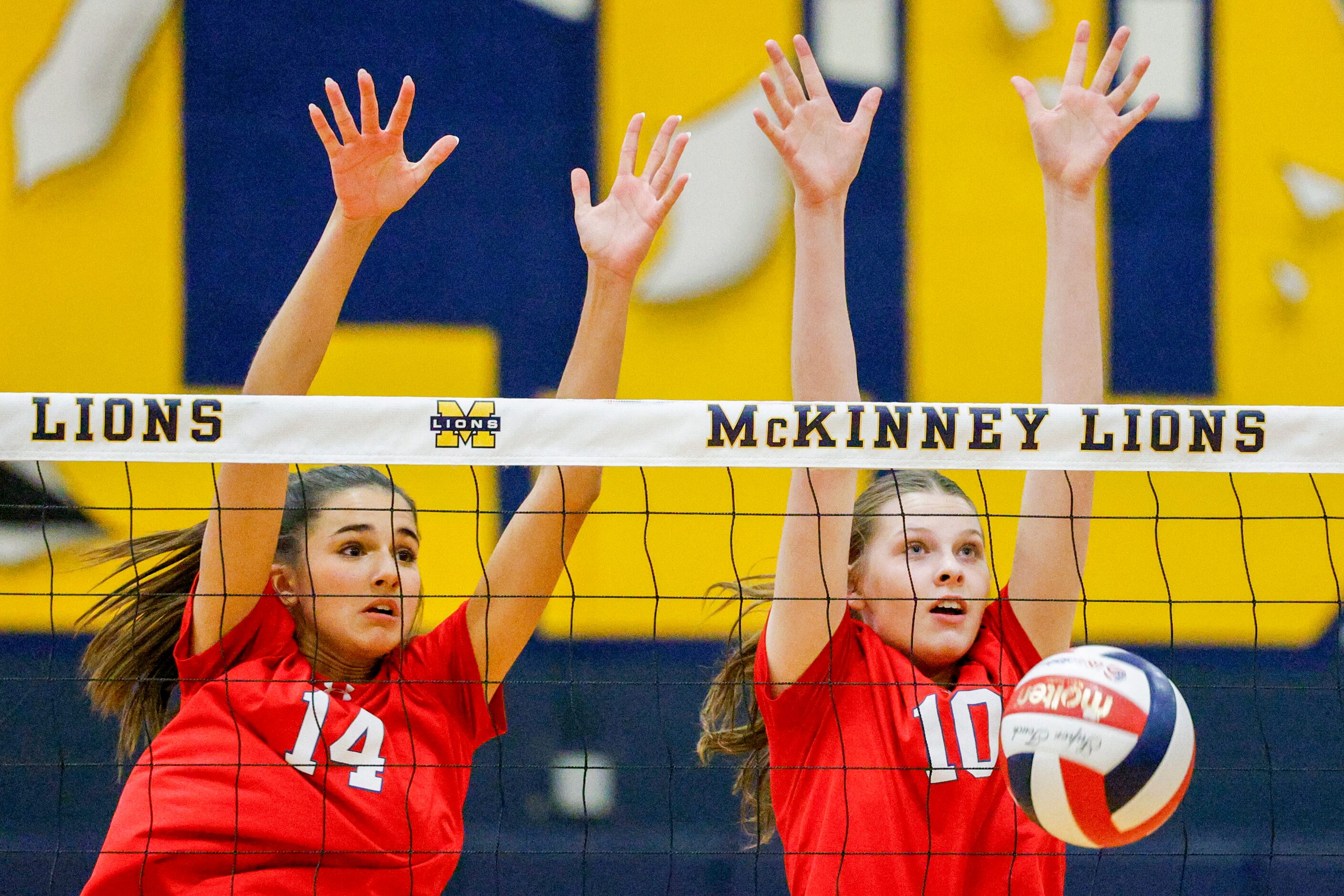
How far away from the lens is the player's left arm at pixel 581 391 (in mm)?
2850

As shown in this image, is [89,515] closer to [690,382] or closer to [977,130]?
[690,382]

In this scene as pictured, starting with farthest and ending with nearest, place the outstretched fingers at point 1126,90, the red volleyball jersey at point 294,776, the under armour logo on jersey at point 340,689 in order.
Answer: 1. the outstretched fingers at point 1126,90
2. the under armour logo on jersey at point 340,689
3. the red volleyball jersey at point 294,776

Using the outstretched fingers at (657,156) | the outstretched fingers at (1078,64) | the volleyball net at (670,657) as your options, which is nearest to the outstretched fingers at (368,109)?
the outstretched fingers at (657,156)

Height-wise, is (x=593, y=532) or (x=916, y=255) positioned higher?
(x=916, y=255)

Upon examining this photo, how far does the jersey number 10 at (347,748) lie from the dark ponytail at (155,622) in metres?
0.43

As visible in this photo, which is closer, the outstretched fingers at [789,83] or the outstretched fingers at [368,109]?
the outstretched fingers at [368,109]

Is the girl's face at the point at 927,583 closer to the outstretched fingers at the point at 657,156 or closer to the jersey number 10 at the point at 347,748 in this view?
the outstretched fingers at the point at 657,156

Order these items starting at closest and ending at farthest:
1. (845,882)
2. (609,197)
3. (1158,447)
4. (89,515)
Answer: (845,882) → (1158,447) → (609,197) → (89,515)

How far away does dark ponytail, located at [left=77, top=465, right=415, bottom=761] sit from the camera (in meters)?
2.97

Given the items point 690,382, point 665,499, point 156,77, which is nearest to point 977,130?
point 690,382

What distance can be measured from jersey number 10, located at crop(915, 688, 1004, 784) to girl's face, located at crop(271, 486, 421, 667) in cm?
107

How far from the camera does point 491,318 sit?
15.6 ft

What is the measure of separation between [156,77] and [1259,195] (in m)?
4.02

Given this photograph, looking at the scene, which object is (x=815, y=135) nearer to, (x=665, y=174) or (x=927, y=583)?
(x=665, y=174)
